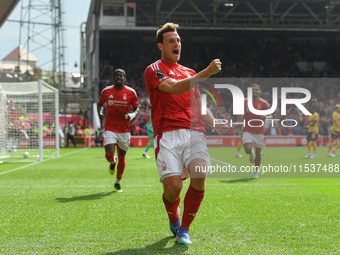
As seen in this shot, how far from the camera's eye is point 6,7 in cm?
Answer: 332

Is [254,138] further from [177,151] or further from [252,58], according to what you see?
[252,58]

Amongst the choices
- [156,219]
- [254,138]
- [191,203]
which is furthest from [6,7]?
[254,138]

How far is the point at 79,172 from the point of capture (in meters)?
11.7

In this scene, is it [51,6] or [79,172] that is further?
[51,6]

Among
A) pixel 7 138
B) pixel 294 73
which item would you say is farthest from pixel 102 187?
pixel 294 73

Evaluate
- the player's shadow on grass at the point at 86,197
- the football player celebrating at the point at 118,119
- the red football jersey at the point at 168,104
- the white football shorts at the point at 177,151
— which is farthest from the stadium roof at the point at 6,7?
the football player celebrating at the point at 118,119

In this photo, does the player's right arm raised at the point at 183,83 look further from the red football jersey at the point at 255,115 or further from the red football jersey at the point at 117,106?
the red football jersey at the point at 117,106

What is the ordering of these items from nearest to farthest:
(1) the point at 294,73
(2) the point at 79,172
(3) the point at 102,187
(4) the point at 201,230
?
(4) the point at 201,230
(3) the point at 102,187
(2) the point at 79,172
(1) the point at 294,73

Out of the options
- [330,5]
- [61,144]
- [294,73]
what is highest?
[330,5]

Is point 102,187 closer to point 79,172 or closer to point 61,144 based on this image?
point 79,172

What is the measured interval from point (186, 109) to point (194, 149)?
43 centimetres

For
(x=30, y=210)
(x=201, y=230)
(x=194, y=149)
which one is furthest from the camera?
(x=30, y=210)

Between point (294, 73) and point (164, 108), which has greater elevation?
point (294, 73)

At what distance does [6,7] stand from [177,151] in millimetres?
1964
